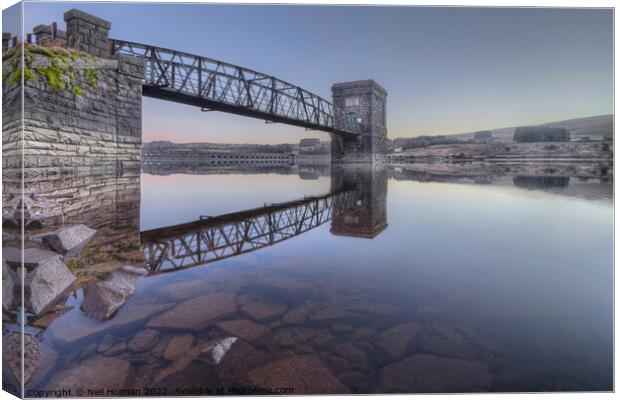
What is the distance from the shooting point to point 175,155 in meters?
44.0

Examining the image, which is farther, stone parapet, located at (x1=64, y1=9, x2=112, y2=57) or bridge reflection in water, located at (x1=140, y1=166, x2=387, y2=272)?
stone parapet, located at (x1=64, y1=9, x2=112, y2=57)

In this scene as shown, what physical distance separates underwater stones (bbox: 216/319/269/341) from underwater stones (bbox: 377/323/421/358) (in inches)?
28.9

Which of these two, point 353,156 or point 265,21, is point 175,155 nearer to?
point 353,156

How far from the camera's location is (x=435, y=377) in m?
1.85

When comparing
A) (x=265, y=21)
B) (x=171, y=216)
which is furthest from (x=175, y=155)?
(x=265, y=21)

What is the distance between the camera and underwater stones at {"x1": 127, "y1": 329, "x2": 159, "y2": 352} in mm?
2039

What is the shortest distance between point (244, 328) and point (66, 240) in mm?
2705

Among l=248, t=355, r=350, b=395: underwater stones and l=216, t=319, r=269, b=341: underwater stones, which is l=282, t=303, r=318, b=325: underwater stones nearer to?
l=216, t=319, r=269, b=341: underwater stones

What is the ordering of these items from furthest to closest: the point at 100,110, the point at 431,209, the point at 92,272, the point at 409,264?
the point at 100,110, the point at 431,209, the point at 409,264, the point at 92,272

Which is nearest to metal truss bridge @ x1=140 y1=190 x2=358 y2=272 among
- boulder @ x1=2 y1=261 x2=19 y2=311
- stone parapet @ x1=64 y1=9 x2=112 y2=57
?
boulder @ x1=2 y1=261 x2=19 y2=311

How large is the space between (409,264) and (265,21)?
2.89 meters

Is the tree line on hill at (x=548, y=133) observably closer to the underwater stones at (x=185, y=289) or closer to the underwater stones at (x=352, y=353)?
the underwater stones at (x=352, y=353)

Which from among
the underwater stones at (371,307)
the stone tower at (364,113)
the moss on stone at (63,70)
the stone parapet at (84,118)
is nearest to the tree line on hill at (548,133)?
the underwater stones at (371,307)

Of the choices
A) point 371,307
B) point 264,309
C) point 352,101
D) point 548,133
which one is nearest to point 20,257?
point 264,309
